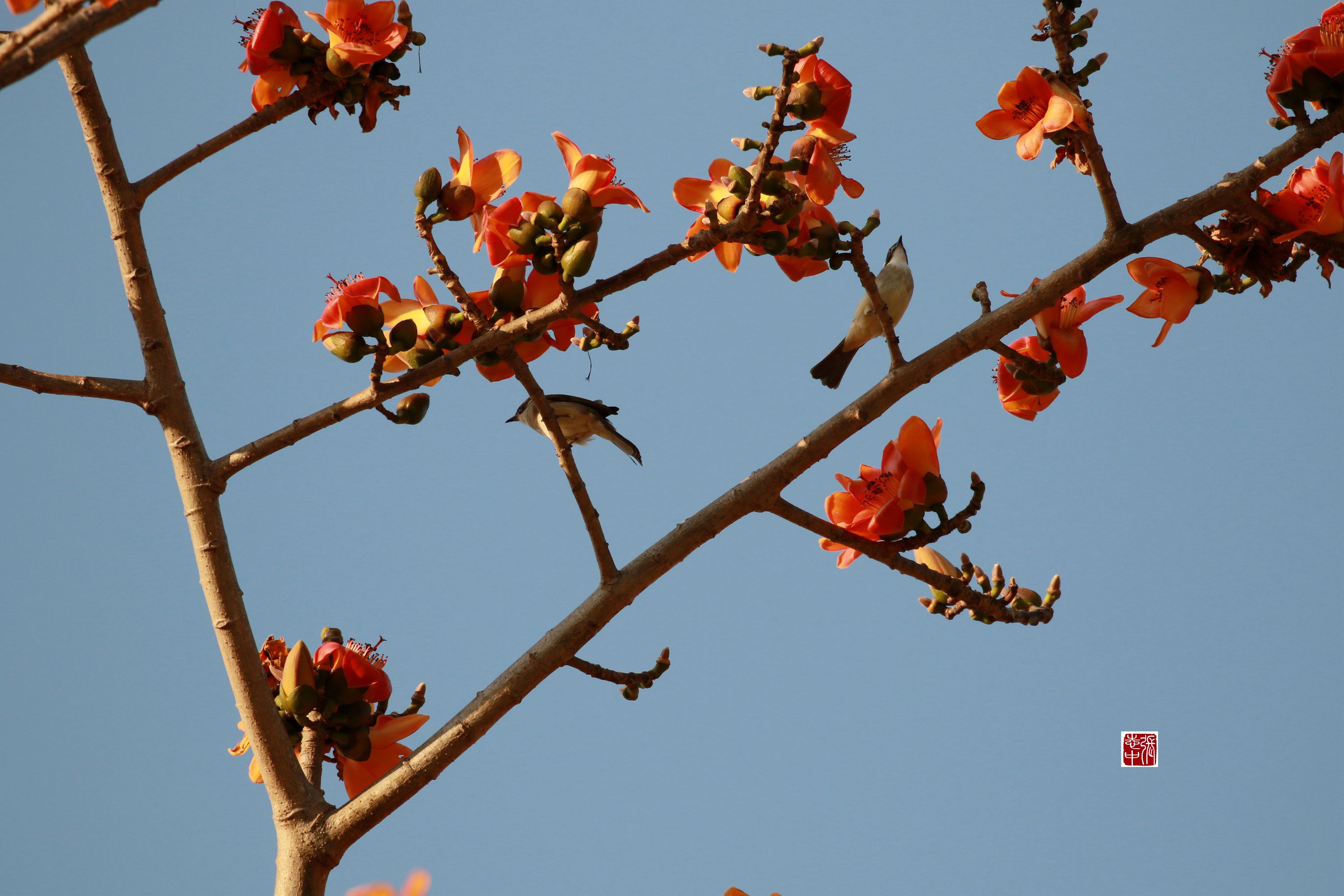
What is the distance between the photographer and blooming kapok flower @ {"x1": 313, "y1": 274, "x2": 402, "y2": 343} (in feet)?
6.40

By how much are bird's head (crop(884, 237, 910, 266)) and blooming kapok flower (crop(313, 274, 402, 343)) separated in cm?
165

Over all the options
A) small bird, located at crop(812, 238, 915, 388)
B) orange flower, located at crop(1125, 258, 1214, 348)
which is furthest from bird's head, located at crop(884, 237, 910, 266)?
orange flower, located at crop(1125, 258, 1214, 348)

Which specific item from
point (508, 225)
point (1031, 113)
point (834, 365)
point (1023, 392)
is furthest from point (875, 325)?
point (508, 225)

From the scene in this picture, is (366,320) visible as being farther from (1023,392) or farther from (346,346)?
(1023,392)

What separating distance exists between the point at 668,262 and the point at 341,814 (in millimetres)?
1211

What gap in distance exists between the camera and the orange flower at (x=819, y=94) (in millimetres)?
2018

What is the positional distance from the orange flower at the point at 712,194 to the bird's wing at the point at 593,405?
2.23ft

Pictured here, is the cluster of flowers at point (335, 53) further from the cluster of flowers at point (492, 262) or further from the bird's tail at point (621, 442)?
the bird's tail at point (621, 442)

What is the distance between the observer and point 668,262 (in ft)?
6.31

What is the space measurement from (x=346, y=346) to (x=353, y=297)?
9cm

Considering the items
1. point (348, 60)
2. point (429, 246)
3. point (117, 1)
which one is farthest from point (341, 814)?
point (348, 60)

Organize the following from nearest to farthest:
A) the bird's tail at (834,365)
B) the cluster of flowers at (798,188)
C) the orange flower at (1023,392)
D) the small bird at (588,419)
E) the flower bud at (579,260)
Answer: the flower bud at (579,260), the cluster of flowers at (798,188), the orange flower at (1023,392), the small bird at (588,419), the bird's tail at (834,365)

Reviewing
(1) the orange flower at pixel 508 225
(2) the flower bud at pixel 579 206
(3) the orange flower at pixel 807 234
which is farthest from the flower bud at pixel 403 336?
(3) the orange flower at pixel 807 234

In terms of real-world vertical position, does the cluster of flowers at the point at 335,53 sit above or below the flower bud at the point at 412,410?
above
